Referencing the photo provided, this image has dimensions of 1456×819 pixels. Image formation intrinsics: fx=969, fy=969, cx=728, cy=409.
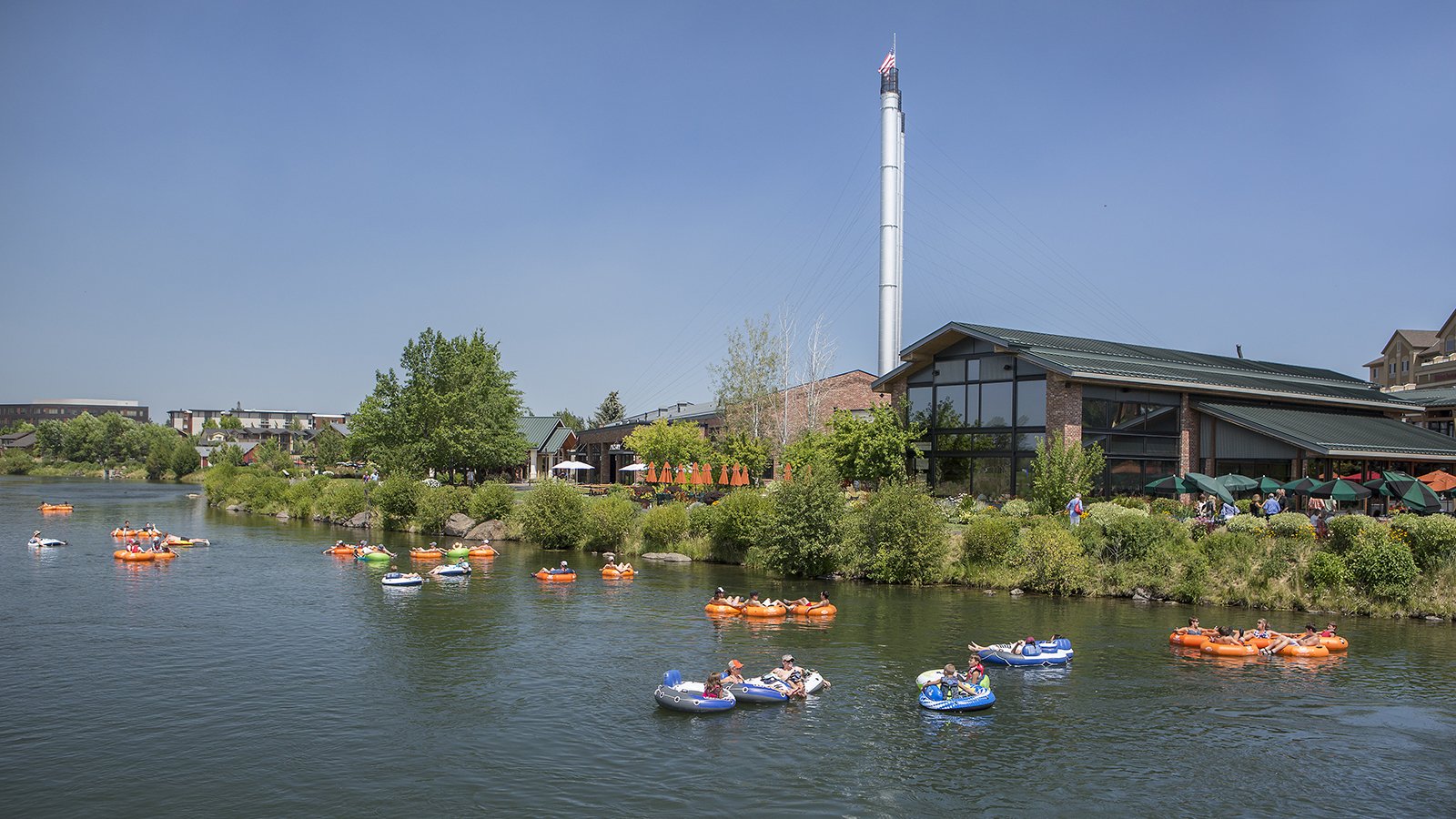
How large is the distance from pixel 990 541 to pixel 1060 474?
5.14 m

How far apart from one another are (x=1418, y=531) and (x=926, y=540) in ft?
55.1

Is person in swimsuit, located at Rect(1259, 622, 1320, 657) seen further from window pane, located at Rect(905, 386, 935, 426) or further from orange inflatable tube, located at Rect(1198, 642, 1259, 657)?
window pane, located at Rect(905, 386, 935, 426)

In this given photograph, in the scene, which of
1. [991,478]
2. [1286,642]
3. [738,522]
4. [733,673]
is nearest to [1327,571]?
[1286,642]

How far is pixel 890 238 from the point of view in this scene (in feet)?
238

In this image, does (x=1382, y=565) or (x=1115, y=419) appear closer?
(x=1382, y=565)

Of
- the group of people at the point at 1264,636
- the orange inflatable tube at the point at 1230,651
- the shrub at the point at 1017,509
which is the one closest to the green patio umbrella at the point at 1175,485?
the shrub at the point at 1017,509

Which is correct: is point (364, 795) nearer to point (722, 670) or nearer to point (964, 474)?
point (722, 670)

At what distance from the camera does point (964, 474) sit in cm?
4978

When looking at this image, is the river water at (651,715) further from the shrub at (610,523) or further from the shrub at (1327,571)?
the shrub at (610,523)

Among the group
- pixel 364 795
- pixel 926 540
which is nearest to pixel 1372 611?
pixel 926 540

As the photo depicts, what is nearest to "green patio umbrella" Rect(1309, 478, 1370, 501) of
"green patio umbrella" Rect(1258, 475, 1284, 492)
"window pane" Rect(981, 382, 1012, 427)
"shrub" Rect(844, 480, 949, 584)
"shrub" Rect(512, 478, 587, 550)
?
"green patio umbrella" Rect(1258, 475, 1284, 492)

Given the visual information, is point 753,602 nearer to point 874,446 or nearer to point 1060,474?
point 1060,474

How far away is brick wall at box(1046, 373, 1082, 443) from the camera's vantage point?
44562 millimetres

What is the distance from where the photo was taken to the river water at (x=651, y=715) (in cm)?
1800
